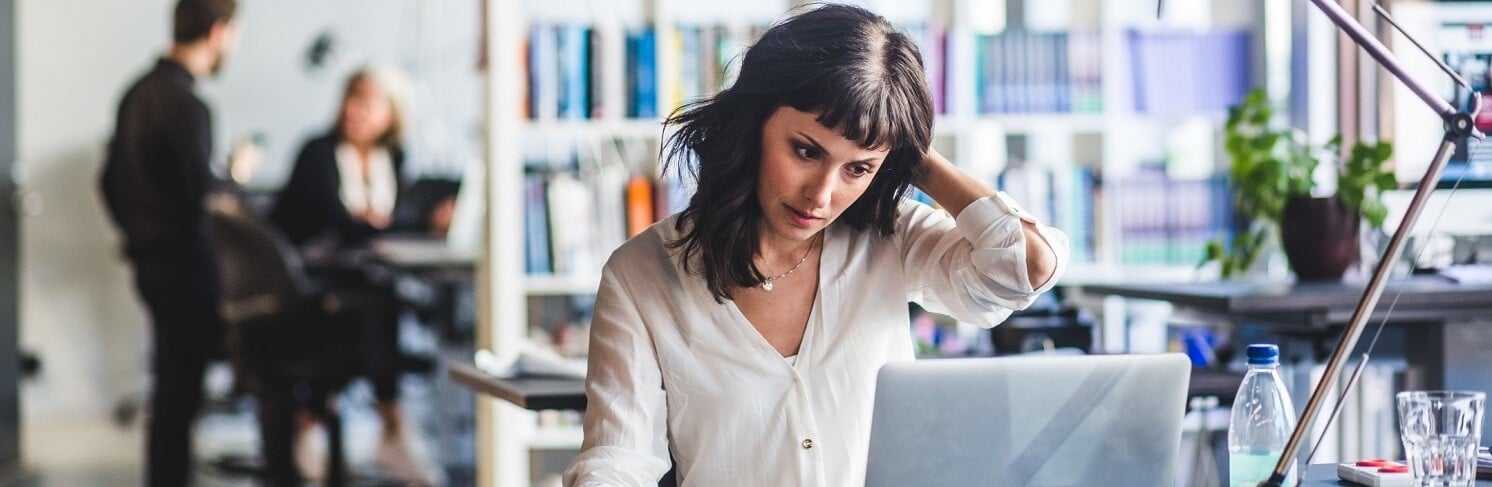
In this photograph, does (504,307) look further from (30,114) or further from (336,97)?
(30,114)

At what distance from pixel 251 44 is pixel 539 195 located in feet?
11.1

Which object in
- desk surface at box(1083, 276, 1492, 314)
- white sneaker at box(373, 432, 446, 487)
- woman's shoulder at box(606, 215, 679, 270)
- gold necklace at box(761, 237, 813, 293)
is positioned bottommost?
white sneaker at box(373, 432, 446, 487)

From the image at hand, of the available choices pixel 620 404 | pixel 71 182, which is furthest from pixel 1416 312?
pixel 71 182

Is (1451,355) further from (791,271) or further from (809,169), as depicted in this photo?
(809,169)

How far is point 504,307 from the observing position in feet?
11.3

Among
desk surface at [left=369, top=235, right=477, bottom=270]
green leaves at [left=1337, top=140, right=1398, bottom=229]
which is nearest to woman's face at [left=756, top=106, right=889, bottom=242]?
green leaves at [left=1337, top=140, right=1398, bottom=229]

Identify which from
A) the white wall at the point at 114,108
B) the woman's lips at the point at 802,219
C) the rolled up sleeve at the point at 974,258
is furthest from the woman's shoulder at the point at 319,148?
the woman's lips at the point at 802,219

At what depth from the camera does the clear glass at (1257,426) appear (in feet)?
4.86

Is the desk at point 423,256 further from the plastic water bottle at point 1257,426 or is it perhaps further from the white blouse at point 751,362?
the plastic water bottle at point 1257,426

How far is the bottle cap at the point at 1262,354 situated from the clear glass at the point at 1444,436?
0.14m

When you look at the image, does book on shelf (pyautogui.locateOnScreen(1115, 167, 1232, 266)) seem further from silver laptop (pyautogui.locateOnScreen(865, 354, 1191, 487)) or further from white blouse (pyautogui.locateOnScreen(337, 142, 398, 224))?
white blouse (pyautogui.locateOnScreen(337, 142, 398, 224))

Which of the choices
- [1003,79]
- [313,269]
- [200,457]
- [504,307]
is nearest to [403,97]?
[313,269]

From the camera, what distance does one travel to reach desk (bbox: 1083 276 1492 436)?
8.18ft

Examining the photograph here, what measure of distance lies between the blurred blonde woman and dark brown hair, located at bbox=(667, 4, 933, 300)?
2747 mm
